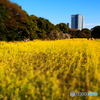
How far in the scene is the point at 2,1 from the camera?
1552cm

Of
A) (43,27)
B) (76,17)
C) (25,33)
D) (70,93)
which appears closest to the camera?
(70,93)

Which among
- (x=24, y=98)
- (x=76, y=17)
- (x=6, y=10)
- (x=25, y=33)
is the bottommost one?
(x=24, y=98)

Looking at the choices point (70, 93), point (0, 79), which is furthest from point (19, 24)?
point (70, 93)

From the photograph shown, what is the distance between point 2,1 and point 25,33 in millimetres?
3234

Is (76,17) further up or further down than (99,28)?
further up

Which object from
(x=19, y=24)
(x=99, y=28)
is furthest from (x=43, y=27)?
(x=19, y=24)

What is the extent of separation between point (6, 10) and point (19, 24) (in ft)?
5.11

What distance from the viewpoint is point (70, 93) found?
305 centimetres

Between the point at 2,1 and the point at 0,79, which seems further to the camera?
the point at 2,1

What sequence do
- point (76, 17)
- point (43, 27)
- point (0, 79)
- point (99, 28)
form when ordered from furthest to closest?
point (76, 17) < point (99, 28) < point (43, 27) < point (0, 79)

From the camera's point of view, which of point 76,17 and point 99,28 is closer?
point 99,28

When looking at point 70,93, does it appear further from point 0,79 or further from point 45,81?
point 0,79

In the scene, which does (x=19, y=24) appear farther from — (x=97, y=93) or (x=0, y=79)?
(x=97, y=93)

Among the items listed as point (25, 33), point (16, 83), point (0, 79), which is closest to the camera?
point (16, 83)
